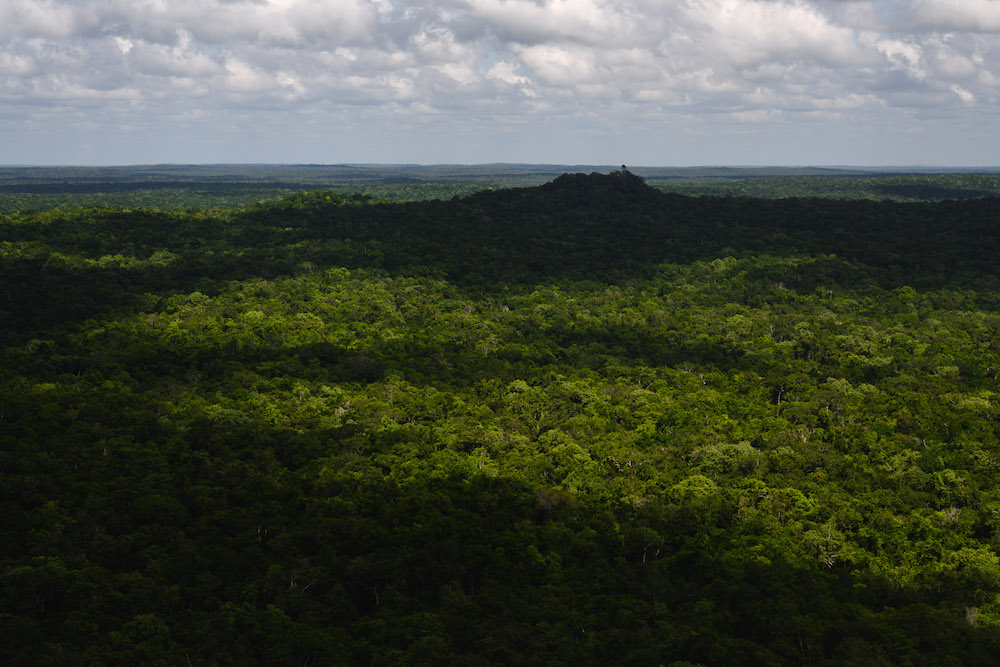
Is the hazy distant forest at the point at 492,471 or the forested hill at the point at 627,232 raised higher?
the forested hill at the point at 627,232

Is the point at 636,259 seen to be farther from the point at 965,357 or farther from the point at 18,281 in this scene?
the point at 18,281

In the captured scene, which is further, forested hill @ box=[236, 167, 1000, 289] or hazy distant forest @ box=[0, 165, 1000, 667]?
forested hill @ box=[236, 167, 1000, 289]

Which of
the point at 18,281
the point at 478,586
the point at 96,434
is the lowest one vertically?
the point at 478,586

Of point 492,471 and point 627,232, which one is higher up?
point 627,232

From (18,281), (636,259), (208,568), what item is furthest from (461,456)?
(636,259)

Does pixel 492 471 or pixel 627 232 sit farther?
pixel 627 232

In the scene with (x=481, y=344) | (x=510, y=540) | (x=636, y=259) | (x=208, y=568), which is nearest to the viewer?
(x=208, y=568)

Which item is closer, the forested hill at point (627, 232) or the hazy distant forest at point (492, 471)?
the hazy distant forest at point (492, 471)

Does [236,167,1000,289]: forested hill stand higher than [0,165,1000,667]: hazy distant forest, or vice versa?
[236,167,1000,289]: forested hill
